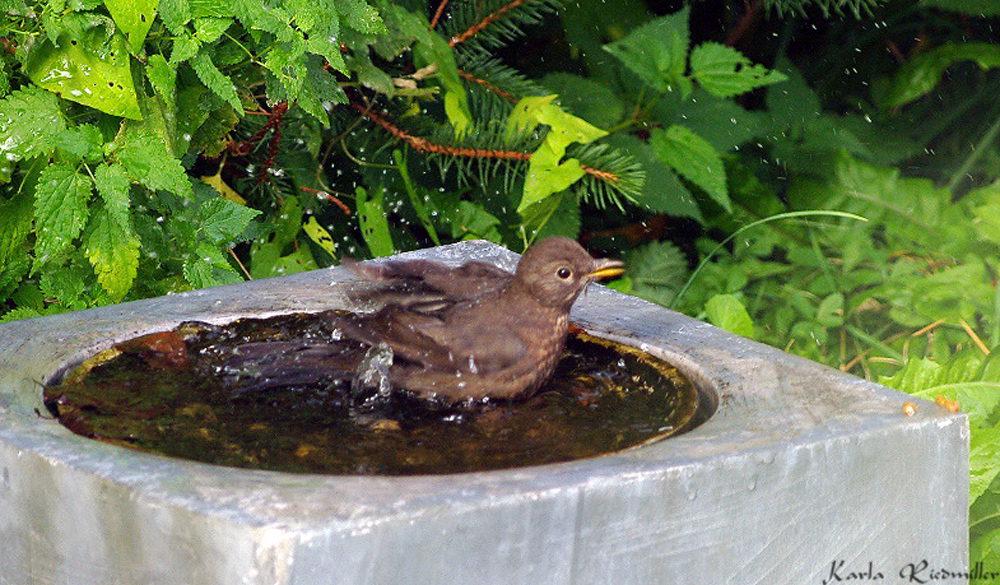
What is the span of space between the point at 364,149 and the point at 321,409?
6.11 ft

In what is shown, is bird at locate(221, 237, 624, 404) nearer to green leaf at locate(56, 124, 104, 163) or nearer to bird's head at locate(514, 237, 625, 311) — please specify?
bird's head at locate(514, 237, 625, 311)

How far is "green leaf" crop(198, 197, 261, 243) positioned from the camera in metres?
3.08

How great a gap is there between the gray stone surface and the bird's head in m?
0.31

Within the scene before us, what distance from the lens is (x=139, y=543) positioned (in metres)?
1.84

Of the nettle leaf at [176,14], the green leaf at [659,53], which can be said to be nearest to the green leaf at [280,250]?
the green leaf at [659,53]

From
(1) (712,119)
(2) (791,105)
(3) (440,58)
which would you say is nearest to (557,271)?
(3) (440,58)

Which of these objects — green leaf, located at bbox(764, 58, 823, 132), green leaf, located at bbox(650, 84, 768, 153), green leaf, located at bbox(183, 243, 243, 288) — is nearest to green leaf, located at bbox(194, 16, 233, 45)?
green leaf, located at bbox(183, 243, 243, 288)

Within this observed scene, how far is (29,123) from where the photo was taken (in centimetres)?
270

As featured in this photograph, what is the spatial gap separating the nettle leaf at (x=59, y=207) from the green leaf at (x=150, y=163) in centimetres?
10

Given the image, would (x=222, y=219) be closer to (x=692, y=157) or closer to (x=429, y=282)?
(x=429, y=282)

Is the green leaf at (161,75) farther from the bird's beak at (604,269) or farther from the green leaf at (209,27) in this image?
the bird's beak at (604,269)

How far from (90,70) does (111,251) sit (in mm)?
362

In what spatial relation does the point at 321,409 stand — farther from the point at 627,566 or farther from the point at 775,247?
the point at 775,247

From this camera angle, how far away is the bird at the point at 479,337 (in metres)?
2.27
